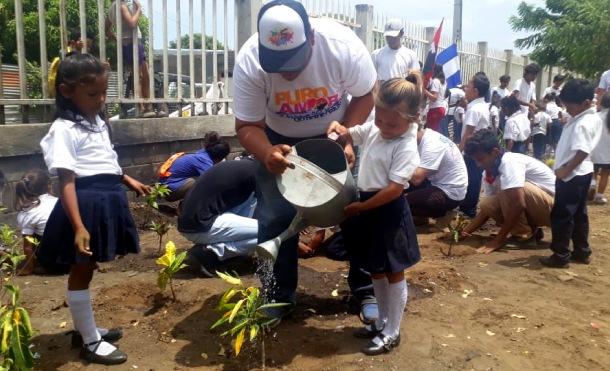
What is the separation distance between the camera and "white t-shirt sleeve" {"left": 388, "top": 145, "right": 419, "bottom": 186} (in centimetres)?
269

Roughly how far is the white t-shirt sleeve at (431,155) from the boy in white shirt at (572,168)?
1.12 m

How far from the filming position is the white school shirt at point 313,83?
2.89m

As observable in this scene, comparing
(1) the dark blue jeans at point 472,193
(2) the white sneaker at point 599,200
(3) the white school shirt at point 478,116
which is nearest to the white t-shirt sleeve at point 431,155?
(1) the dark blue jeans at point 472,193

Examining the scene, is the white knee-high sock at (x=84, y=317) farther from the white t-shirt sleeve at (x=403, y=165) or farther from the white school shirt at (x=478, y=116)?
the white school shirt at (x=478, y=116)

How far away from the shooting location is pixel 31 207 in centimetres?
417

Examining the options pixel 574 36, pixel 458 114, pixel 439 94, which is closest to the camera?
pixel 439 94

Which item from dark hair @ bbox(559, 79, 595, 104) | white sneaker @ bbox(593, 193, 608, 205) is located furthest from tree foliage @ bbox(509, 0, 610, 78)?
dark hair @ bbox(559, 79, 595, 104)

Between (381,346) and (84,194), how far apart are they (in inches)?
65.8

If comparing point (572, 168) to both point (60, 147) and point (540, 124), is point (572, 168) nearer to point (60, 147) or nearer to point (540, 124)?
point (60, 147)

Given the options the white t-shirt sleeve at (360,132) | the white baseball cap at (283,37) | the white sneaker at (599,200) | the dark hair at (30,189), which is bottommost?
the white sneaker at (599,200)

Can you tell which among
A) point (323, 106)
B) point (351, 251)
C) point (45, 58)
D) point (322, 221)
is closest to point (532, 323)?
point (351, 251)

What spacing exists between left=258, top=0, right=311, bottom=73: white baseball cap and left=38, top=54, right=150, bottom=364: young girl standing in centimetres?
81

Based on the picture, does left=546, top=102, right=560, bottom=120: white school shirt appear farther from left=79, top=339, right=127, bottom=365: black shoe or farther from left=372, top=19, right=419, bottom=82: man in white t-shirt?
left=79, top=339, right=127, bottom=365: black shoe

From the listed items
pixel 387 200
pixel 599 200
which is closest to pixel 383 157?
pixel 387 200
